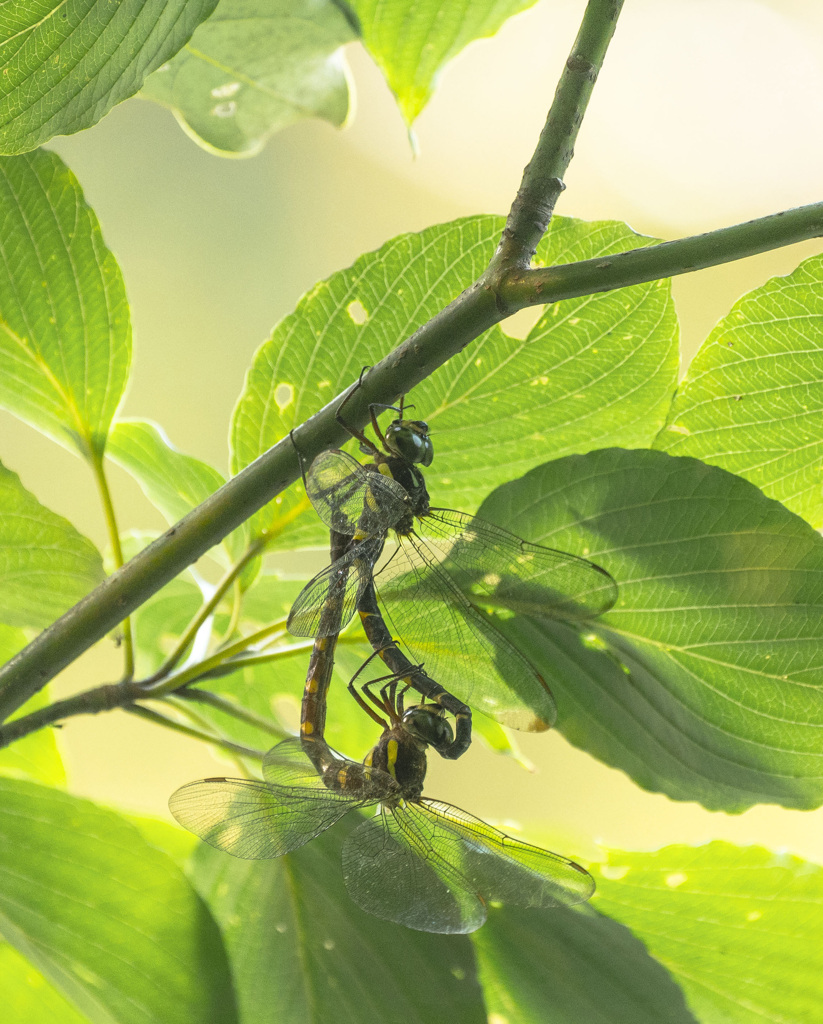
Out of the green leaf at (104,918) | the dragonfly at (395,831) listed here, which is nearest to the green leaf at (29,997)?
the green leaf at (104,918)

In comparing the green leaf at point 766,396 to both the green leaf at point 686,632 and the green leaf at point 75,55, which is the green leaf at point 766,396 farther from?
the green leaf at point 75,55

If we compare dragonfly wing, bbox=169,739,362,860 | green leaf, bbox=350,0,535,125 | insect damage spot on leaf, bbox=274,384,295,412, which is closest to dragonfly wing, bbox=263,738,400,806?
dragonfly wing, bbox=169,739,362,860

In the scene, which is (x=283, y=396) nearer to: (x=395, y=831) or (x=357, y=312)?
(x=357, y=312)

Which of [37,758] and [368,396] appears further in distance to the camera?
[37,758]

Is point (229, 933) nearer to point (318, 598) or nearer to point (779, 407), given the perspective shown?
point (318, 598)

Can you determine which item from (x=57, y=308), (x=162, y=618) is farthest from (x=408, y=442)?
(x=162, y=618)

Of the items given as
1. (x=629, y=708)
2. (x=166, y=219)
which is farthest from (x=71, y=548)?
(x=166, y=219)
